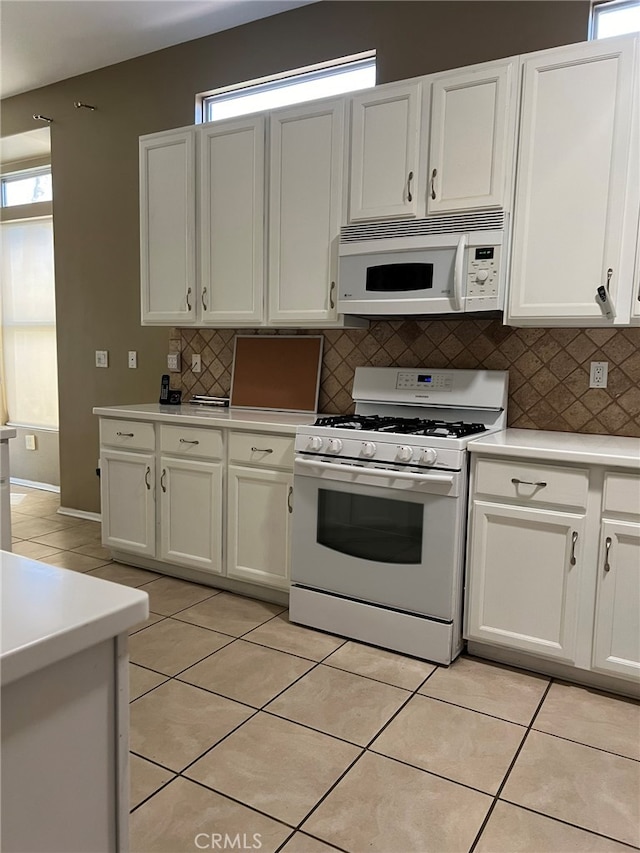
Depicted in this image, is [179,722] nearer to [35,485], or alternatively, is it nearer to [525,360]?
[525,360]

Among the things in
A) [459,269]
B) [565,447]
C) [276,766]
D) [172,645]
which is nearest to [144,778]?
[276,766]

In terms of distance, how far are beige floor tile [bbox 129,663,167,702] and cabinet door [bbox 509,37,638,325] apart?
6.46ft

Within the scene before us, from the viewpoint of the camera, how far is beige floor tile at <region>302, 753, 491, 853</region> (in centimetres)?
160

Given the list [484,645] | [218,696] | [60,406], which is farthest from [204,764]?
[60,406]

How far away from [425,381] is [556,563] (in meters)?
1.05

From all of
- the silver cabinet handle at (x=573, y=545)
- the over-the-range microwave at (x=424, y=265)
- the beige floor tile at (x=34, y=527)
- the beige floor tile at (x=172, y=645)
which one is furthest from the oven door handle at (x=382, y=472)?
the beige floor tile at (x=34, y=527)

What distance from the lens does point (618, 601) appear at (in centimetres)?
221

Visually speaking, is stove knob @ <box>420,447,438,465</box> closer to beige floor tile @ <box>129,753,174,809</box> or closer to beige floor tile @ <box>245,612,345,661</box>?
beige floor tile @ <box>245,612,345,661</box>

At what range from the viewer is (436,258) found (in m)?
2.64

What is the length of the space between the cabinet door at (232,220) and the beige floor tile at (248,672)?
1.61m

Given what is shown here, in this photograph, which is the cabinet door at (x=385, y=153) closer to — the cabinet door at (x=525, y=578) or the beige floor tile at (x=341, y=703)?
the cabinet door at (x=525, y=578)

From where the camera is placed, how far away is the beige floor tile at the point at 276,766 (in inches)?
68.9

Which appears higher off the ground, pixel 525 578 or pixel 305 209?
pixel 305 209

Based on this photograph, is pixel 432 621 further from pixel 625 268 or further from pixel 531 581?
pixel 625 268
